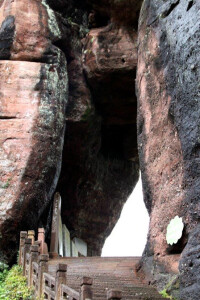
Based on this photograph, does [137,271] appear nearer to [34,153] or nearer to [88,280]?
[88,280]

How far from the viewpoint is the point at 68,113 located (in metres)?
17.0

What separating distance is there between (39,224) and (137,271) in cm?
495

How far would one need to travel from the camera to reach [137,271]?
10945 millimetres

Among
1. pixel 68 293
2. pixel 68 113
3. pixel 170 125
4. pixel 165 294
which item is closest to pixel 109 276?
pixel 165 294

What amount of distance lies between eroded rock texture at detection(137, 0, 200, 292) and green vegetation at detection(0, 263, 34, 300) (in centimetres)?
305

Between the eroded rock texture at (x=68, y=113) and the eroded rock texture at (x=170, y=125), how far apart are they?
3.98m

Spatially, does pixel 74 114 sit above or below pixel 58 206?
above

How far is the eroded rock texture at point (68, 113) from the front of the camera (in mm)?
13844

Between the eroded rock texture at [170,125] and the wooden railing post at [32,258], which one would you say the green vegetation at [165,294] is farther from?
the wooden railing post at [32,258]

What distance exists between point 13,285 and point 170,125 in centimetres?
561

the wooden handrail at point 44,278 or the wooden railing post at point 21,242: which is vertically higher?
the wooden railing post at point 21,242

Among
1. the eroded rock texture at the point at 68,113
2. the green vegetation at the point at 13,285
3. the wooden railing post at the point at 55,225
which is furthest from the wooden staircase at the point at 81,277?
the wooden railing post at the point at 55,225

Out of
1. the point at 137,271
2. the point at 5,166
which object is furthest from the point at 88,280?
the point at 5,166

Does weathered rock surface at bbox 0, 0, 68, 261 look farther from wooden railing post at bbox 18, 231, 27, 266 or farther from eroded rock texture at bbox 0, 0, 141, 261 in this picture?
wooden railing post at bbox 18, 231, 27, 266
